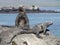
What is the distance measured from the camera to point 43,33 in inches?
296

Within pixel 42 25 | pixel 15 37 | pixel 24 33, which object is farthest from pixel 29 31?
pixel 42 25

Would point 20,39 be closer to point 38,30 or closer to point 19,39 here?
point 19,39

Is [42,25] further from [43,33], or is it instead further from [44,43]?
[44,43]

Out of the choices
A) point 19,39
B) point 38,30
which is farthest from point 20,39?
point 38,30

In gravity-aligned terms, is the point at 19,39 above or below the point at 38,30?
above

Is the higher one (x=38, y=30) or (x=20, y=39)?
(x=20, y=39)

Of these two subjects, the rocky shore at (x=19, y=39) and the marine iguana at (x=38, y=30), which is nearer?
the rocky shore at (x=19, y=39)

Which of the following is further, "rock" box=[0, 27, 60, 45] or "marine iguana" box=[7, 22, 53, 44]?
"marine iguana" box=[7, 22, 53, 44]

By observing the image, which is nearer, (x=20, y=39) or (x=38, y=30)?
(x=20, y=39)

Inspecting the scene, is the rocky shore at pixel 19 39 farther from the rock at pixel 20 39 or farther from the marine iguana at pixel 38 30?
the marine iguana at pixel 38 30

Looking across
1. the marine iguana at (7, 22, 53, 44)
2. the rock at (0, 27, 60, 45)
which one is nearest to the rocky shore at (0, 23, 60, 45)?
the rock at (0, 27, 60, 45)

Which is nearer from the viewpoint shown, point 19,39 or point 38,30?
point 19,39

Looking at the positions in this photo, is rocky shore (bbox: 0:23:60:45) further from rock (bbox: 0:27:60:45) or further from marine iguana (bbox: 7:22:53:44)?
marine iguana (bbox: 7:22:53:44)

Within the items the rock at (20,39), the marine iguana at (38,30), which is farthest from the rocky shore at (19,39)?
the marine iguana at (38,30)
